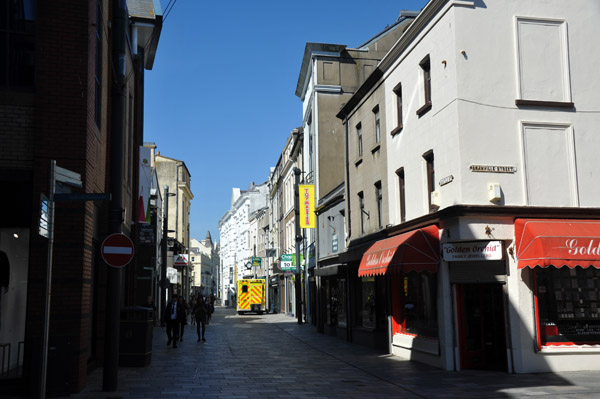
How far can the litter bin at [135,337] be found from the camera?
1555 centimetres

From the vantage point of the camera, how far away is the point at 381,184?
2022cm

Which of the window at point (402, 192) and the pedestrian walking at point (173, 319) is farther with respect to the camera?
the pedestrian walking at point (173, 319)

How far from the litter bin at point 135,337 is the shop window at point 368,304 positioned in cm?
803

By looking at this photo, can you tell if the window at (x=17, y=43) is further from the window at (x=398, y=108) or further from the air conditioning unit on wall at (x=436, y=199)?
the window at (x=398, y=108)

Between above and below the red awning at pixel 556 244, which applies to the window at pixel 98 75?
above

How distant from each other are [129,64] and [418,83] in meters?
9.09

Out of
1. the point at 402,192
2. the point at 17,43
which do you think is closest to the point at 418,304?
the point at 402,192

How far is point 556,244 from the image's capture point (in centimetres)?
1335

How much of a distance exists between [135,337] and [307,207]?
17.6 m

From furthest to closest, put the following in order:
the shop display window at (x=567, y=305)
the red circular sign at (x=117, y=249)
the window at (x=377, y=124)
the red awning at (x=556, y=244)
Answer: the window at (x=377, y=124), the shop display window at (x=567, y=305), the red awning at (x=556, y=244), the red circular sign at (x=117, y=249)

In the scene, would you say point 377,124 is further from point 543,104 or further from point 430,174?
point 543,104

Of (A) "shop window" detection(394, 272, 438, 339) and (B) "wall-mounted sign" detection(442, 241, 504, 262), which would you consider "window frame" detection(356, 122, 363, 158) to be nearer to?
(A) "shop window" detection(394, 272, 438, 339)

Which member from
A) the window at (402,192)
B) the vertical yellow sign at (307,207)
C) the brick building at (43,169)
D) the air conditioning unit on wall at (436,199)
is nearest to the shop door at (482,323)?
the air conditioning unit on wall at (436,199)

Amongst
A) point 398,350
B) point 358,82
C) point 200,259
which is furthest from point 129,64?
point 200,259
